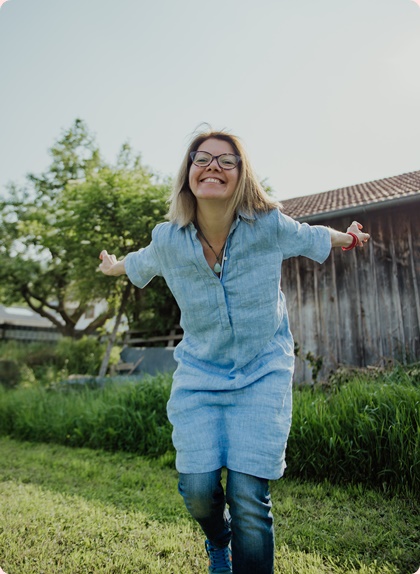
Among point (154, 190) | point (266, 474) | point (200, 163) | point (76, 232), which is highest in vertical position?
point (154, 190)

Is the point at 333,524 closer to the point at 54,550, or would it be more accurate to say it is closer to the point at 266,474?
the point at 266,474

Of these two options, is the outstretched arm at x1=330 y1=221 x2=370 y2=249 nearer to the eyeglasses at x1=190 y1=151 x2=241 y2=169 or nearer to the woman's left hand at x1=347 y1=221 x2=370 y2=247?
the woman's left hand at x1=347 y1=221 x2=370 y2=247

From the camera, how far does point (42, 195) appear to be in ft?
62.4

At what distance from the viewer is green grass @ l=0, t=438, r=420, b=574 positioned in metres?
2.51

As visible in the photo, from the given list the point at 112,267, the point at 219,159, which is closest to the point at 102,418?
the point at 112,267

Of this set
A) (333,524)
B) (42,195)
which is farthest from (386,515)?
(42,195)

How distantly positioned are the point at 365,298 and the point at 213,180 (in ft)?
19.0

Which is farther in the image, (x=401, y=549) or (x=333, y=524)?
(x=333, y=524)

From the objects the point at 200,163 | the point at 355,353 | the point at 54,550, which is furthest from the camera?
the point at 355,353

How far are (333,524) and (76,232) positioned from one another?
884 centimetres

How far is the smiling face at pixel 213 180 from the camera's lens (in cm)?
219

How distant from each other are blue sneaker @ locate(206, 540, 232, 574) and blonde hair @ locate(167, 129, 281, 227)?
1.47m

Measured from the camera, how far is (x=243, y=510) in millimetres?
1866

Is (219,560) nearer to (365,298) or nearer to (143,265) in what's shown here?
(143,265)
